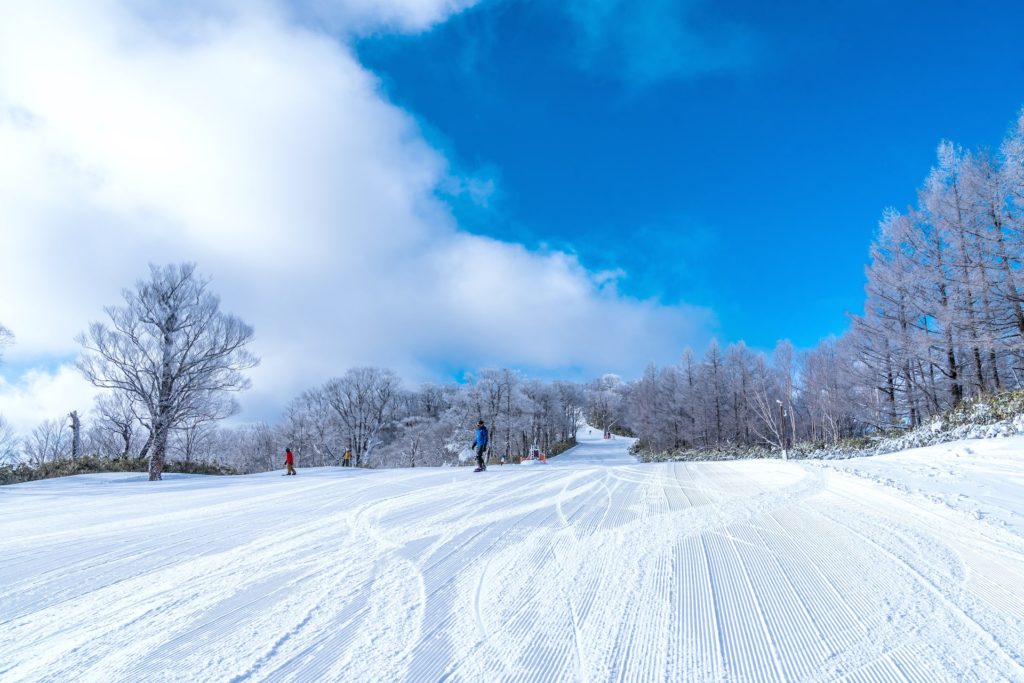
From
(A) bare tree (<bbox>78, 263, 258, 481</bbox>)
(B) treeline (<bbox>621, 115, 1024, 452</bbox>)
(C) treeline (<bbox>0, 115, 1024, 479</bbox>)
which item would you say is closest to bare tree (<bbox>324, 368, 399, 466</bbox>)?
(C) treeline (<bbox>0, 115, 1024, 479</bbox>)

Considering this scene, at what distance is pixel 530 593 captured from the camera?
2650 mm

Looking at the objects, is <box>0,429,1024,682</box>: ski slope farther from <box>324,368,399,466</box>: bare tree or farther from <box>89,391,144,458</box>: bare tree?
<box>324,368,399,466</box>: bare tree

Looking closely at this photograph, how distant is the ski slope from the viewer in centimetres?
189

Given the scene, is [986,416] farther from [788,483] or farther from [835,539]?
[835,539]

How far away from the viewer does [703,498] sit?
5.98m

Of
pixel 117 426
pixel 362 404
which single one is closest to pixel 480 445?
pixel 117 426

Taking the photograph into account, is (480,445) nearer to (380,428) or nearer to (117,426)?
(117,426)

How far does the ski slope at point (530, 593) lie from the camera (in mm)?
1891

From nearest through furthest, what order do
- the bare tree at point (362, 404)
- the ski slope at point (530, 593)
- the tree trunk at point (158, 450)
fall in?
the ski slope at point (530, 593), the tree trunk at point (158, 450), the bare tree at point (362, 404)

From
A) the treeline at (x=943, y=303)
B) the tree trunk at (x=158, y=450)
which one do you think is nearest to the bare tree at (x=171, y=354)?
the tree trunk at (x=158, y=450)

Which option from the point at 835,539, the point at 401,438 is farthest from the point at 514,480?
the point at 401,438

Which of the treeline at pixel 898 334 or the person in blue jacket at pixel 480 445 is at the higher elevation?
the treeline at pixel 898 334

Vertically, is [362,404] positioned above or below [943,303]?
below

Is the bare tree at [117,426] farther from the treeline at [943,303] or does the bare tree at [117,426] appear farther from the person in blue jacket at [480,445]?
the treeline at [943,303]
